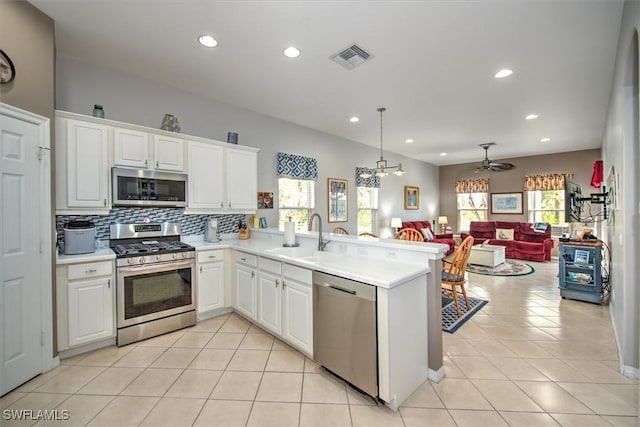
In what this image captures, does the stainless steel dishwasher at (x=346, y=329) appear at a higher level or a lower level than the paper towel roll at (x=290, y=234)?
lower

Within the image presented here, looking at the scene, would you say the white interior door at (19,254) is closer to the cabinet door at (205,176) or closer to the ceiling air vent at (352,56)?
the cabinet door at (205,176)

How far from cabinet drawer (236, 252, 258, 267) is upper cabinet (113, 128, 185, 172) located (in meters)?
1.26

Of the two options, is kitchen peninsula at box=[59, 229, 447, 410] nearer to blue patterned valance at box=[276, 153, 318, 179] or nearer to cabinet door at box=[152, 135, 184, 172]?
cabinet door at box=[152, 135, 184, 172]

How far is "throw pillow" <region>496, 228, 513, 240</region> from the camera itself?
7.60 meters

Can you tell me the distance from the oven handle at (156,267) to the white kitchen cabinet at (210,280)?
144mm

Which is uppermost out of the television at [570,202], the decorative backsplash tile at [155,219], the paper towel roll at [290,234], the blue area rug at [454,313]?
Answer: the television at [570,202]

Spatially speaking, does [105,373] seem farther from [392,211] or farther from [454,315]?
[392,211]

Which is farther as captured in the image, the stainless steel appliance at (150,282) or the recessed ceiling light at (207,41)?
the stainless steel appliance at (150,282)

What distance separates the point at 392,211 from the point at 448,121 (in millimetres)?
3062

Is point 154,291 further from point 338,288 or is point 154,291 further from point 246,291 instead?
point 338,288

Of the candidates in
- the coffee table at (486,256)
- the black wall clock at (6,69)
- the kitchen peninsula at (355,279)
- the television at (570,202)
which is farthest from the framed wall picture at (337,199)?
the black wall clock at (6,69)

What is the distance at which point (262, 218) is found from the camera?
439 cm

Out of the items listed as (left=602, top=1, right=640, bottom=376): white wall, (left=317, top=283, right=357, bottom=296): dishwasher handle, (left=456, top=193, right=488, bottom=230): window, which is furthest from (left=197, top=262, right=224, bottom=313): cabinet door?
(left=456, top=193, right=488, bottom=230): window

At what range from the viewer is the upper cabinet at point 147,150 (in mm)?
2840
